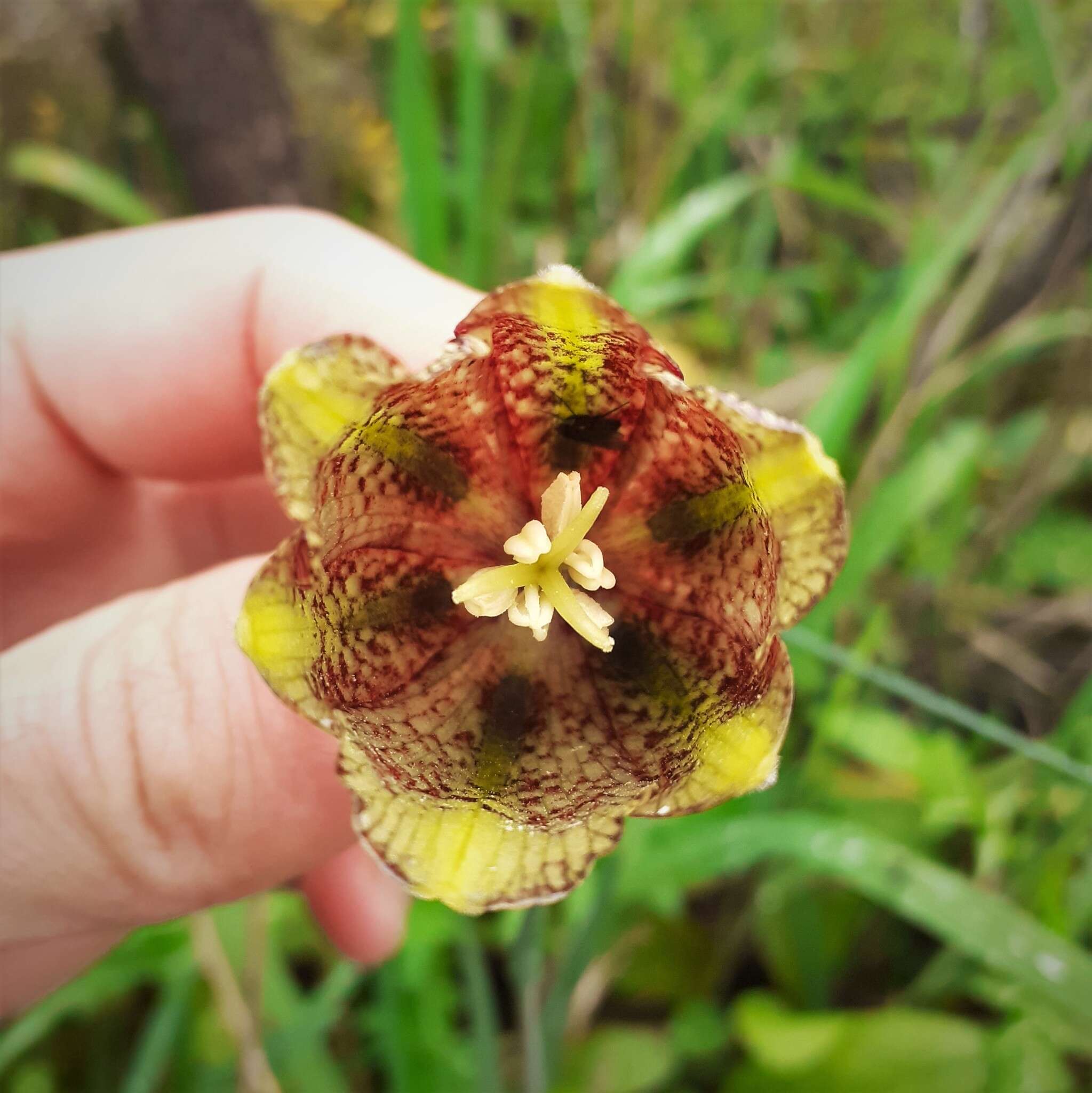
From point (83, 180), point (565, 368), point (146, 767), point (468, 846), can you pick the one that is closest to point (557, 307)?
point (565, 368)

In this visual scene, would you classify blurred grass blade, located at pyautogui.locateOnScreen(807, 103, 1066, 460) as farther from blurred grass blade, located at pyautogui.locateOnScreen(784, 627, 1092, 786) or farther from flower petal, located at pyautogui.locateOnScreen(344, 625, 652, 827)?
flower petal, located at pyautogui.locateOnScreen(344, 625, 652, 827)

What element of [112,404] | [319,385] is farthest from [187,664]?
[112,404]

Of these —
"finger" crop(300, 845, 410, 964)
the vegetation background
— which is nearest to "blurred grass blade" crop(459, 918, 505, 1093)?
the vegetation background

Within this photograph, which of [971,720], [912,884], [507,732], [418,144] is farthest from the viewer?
[418,144]

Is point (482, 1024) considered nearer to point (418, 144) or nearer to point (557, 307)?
point (557, 307)

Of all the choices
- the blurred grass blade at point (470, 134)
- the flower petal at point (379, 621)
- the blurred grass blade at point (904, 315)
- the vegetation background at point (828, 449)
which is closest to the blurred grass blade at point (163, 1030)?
the vegetation background at point (828, 449)

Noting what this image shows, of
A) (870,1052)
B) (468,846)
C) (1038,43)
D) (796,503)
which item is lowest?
(870,1052)
